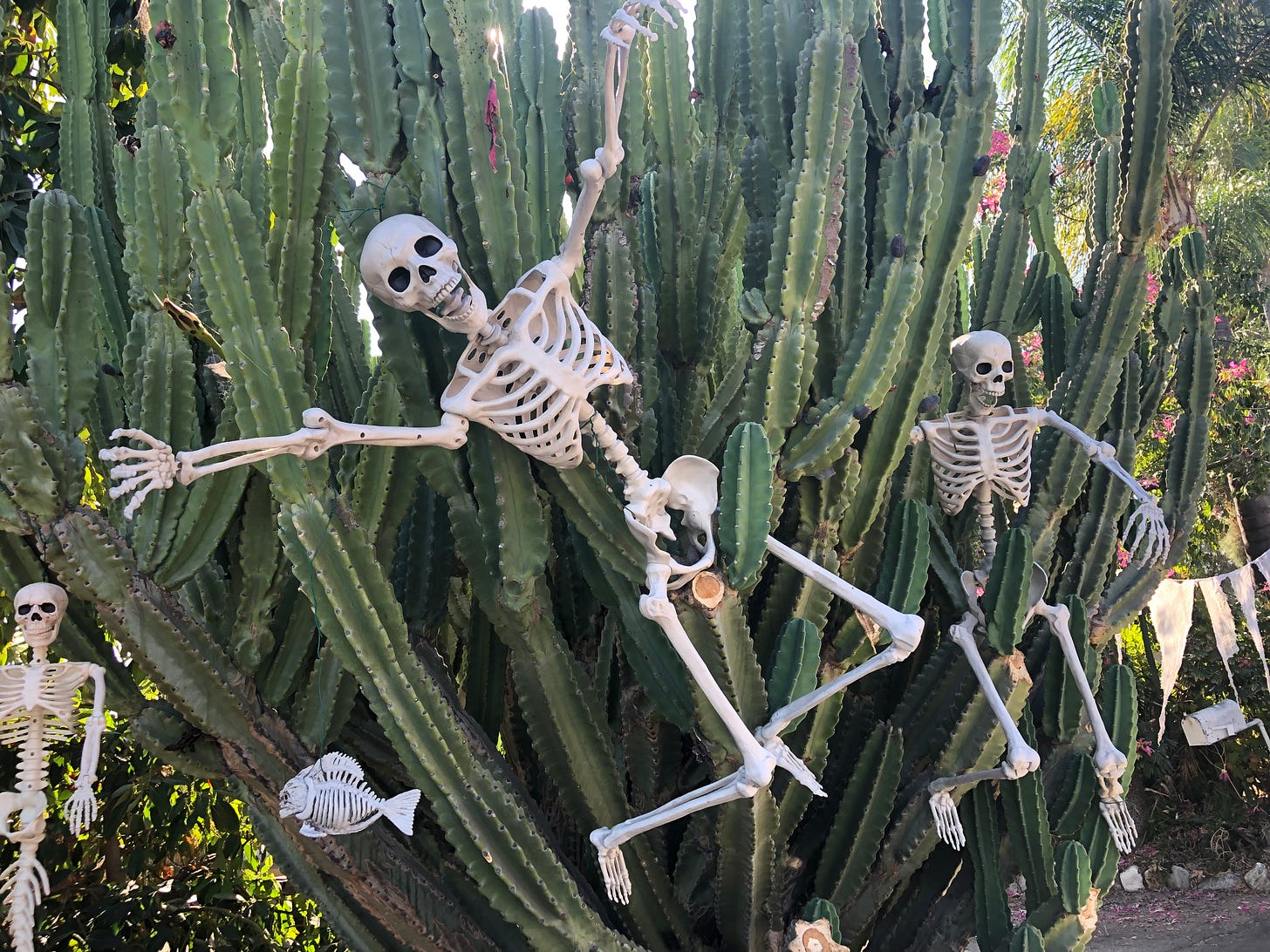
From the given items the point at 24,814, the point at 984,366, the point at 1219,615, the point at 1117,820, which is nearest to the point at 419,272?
the point at 24,814

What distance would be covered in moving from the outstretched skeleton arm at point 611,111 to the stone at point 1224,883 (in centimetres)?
729

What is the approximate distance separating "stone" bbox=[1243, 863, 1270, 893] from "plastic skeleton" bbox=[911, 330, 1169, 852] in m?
5.19

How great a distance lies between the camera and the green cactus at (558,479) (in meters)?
2.20

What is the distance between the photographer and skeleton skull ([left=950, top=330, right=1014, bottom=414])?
2.96 metres

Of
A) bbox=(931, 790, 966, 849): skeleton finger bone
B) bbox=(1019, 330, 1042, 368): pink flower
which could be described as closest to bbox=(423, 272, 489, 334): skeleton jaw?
bbox=(931, 790, 966, 849): skeleton finger bone

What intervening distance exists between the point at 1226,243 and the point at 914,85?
774 cm

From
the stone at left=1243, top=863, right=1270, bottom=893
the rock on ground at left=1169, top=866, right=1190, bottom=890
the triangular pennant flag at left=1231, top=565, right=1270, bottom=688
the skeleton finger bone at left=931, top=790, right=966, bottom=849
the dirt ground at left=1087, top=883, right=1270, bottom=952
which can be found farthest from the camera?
the rock on ground at left=1169, top=866, right=1190, bottom=890

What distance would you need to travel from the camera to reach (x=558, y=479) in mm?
2299

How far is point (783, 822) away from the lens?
105 inches

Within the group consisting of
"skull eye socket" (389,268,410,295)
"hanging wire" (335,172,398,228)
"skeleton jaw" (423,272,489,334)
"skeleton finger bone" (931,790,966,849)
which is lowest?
"skeleton finger bone" (931,790,966,849)

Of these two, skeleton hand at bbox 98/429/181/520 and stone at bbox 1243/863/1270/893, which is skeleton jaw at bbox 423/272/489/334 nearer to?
skeleton hand at bbox 98/429/181/520

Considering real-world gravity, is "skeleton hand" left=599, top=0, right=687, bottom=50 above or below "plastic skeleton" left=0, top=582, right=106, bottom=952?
above

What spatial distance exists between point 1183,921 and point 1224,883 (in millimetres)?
799

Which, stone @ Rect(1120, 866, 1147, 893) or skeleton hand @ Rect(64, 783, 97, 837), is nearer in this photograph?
skeleton hand @ Rect(64, 783, 97, 837)
